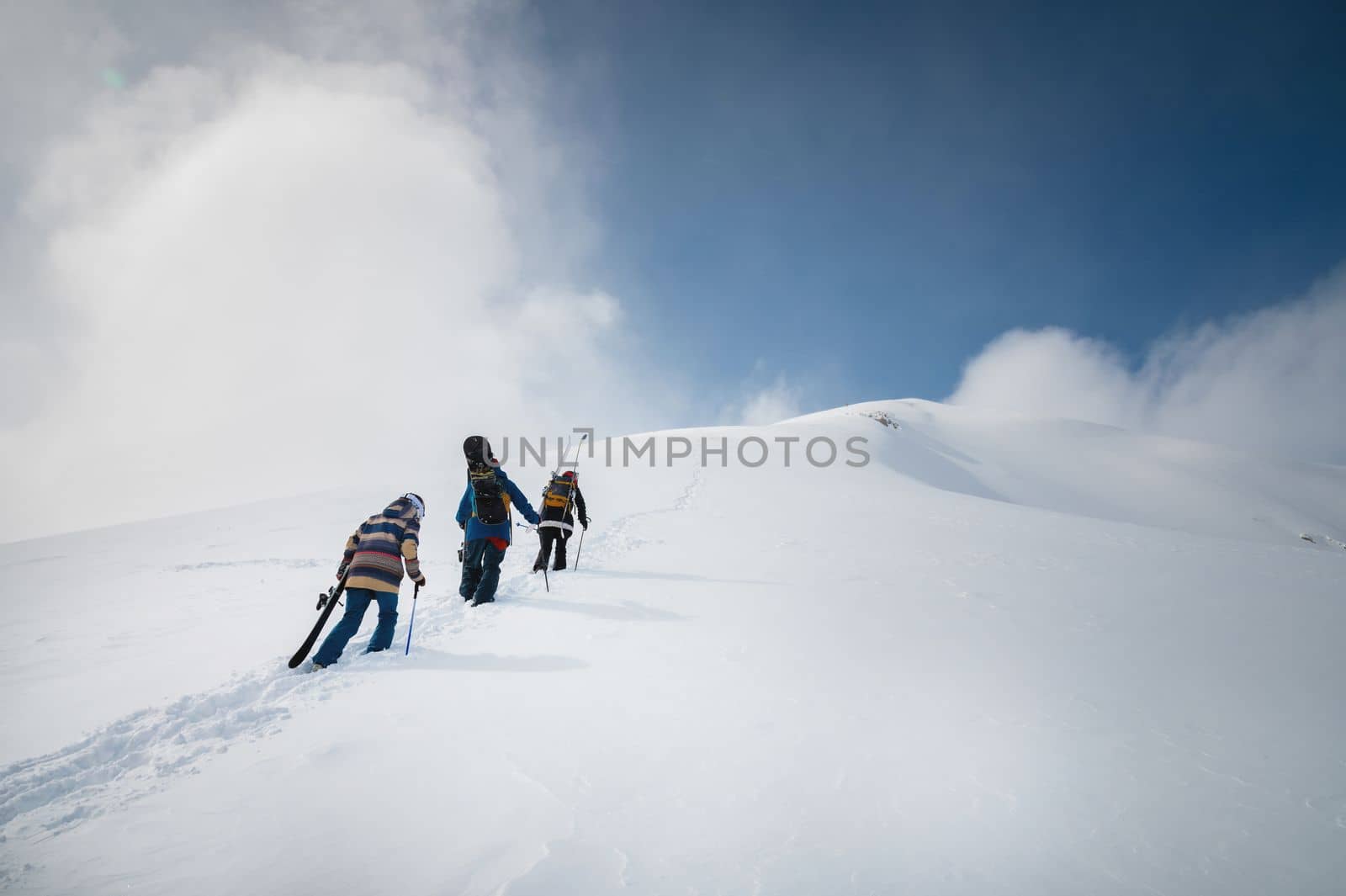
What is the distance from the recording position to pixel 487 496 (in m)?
7.98

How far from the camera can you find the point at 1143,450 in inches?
2282

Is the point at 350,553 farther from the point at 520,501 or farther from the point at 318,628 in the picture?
the point at 520,501

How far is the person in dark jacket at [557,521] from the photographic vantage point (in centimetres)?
929

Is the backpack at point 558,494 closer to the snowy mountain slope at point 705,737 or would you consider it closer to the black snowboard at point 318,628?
the snowy mountain slope at point 705,737

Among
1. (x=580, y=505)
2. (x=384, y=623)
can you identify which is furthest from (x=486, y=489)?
(x=384, y=623)

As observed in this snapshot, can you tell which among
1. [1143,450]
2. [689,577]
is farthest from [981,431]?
[689,577]

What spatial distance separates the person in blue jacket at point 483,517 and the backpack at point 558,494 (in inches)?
54.5

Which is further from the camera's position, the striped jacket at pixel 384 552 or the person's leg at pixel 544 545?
the person's leg at pixel 544 545

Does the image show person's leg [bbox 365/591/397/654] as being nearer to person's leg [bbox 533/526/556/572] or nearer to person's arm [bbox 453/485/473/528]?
person's arm [bbox 453/485/473/528]

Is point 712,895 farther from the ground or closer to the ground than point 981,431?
closer to the ground

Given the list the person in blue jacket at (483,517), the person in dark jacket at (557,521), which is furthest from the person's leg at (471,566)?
the person in dark jacket at (557,521)

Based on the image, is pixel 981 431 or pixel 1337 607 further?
pixel 981 431

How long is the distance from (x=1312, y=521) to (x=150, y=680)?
74.2 metres

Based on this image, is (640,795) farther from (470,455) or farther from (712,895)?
(470,455)
